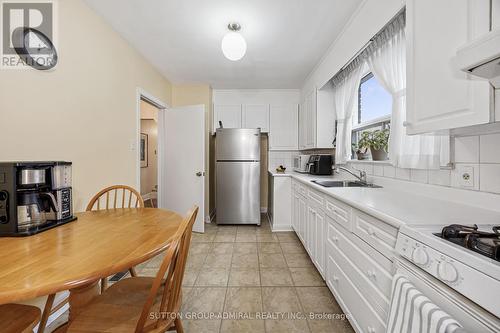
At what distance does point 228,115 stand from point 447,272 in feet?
12.5

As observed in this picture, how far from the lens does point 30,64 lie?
1.46m

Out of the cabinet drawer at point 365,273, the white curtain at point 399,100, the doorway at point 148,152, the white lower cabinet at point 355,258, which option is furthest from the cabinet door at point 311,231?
the doorway at point 148,152

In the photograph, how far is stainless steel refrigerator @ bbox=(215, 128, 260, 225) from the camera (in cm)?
367

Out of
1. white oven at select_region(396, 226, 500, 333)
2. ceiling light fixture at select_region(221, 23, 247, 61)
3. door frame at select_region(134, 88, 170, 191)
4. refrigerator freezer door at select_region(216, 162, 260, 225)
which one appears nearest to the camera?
white oven at select_region(396, 226, 500, 333)

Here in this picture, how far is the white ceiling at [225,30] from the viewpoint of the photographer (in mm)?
1914

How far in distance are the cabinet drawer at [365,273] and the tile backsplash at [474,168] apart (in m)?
0.66

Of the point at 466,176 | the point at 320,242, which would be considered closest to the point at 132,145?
the point at 320,242

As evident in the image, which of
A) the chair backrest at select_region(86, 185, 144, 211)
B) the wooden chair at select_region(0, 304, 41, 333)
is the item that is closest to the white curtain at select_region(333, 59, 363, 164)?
the chair backrest at select_region(86, 185, 144, 211)

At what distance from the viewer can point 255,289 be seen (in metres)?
1.91

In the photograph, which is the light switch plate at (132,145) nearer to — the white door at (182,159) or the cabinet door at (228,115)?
the white door at (182,159)

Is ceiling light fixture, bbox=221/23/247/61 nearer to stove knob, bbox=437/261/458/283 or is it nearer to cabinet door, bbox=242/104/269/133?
cabinet door, bbox=242/104/269/133

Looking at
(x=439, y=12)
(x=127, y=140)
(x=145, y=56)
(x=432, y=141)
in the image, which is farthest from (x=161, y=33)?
(x=432, y=141)

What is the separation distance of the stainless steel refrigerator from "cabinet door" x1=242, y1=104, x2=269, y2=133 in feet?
1.61

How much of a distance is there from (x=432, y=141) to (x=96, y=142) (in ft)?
8.71
